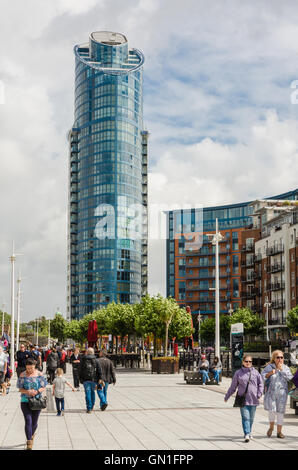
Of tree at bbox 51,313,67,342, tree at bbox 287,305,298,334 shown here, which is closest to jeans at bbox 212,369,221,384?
tree at bbox 287,305,298,334

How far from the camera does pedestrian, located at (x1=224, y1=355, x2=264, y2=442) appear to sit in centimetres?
1206

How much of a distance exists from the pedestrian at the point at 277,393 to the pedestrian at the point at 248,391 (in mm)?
564

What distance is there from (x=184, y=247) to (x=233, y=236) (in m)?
18.4

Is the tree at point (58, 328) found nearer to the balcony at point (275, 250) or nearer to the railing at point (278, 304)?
the railing at point (278, 304)

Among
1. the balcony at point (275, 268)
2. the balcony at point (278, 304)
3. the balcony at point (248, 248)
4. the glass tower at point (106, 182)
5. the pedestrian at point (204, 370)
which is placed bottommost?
the pedestrian at point (204, 370)

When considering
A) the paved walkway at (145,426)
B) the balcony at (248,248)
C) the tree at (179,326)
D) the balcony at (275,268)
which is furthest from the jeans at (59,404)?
the balcony at (248,248)

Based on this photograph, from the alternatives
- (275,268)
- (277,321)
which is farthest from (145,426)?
(277,321)

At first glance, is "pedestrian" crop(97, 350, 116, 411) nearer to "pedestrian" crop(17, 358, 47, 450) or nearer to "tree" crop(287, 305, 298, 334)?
"pedestrian" crop(17, 358, 47, 450)

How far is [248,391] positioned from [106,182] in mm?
154053

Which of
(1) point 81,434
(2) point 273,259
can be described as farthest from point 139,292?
(1) point 81,434

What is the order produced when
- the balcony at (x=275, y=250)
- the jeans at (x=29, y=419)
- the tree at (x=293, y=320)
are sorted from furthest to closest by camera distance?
the balcony at (x=275, y=250)
the tree at (x=293, y=320)
the jeans at (x=29, y=419)

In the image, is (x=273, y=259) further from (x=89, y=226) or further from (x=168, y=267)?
(x=168, y=267)

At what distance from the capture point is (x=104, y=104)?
550 ft

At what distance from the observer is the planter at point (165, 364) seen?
36.1 metres
